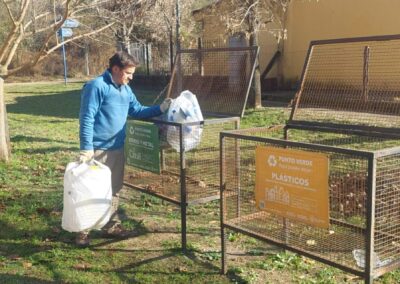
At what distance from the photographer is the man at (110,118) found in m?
4.45

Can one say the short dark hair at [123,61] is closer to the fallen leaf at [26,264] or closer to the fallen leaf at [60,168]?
the fallen leaf at [26,264]

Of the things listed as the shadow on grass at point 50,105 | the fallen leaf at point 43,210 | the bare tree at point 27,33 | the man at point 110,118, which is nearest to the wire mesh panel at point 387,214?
the man at point 110,118

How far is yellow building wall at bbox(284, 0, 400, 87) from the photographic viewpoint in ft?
45.8

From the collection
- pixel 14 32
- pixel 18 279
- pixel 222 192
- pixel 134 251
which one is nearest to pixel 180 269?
pixel 134 251

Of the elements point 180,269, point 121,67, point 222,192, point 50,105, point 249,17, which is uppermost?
point 249,17

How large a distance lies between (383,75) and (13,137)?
282 inches

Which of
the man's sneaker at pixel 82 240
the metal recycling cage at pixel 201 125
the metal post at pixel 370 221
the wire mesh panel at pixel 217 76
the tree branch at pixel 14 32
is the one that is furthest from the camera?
the tree branch at pixel 14 32

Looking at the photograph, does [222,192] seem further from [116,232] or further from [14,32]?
[14,32]

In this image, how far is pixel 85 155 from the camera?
4363 mm

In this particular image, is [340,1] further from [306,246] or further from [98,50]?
[98,50]

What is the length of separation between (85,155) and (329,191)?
2079 mm

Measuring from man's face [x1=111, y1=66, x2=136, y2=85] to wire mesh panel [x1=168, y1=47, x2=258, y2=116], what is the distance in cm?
112

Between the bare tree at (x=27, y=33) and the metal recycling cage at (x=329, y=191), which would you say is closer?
the metal recycling cage at (x=329, y=191)

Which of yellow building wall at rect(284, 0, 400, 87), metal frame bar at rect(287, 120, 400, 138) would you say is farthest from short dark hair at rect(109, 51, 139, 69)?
yellow building wall at rect(284, 0, 400, 87)
